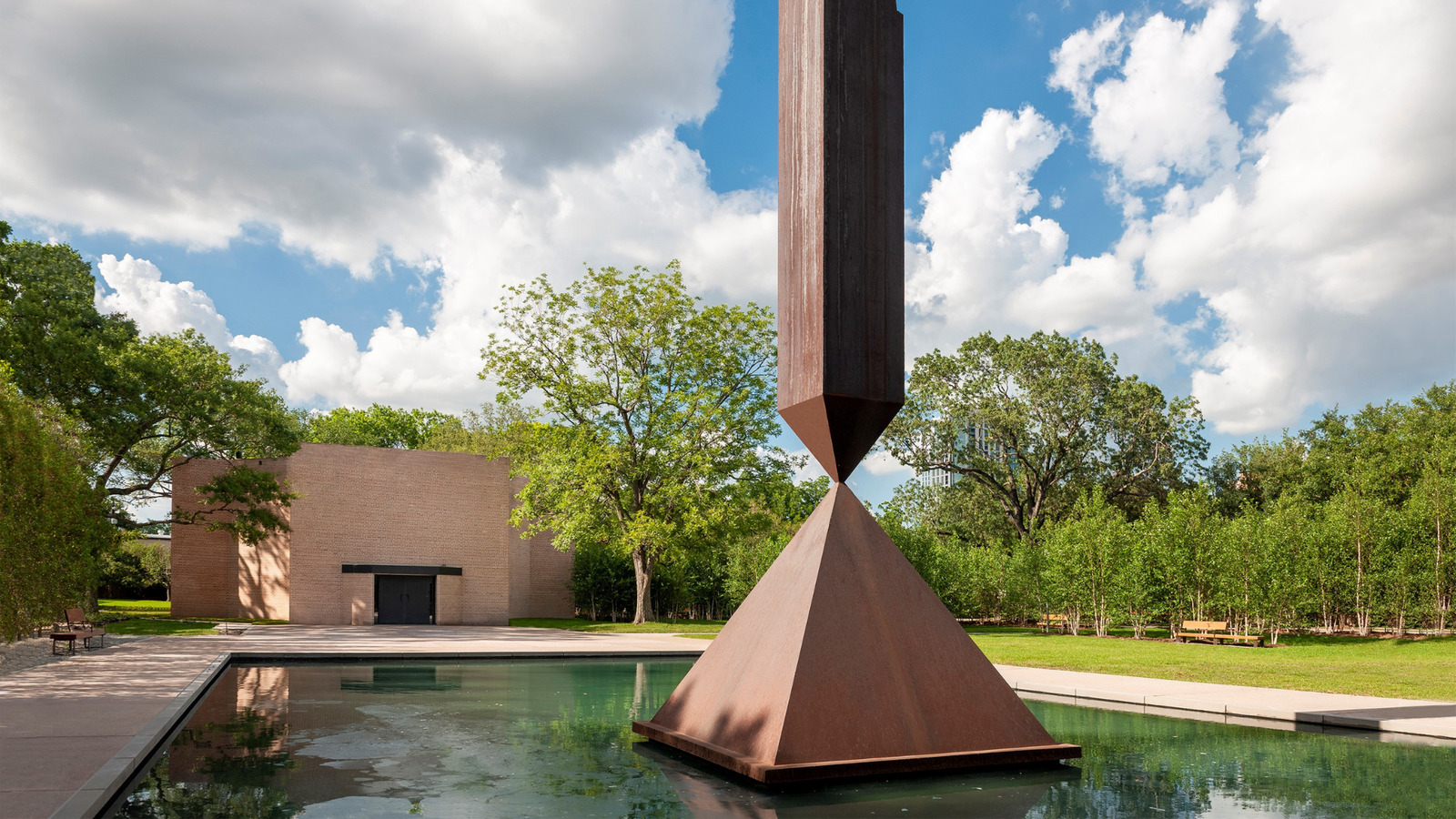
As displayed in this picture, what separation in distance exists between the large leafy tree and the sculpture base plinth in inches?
859

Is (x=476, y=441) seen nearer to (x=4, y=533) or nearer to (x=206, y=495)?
(x=206, y=495)

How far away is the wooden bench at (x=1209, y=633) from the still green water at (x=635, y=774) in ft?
47.2

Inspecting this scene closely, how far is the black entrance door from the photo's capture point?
1268 inches

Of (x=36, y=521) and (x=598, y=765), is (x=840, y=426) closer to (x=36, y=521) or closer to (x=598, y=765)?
(x=598, y=765)

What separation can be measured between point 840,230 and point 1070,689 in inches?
255

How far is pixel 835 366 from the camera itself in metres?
7.10

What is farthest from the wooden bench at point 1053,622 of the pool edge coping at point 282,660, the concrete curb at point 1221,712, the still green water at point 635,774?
the still green water at point 635,774

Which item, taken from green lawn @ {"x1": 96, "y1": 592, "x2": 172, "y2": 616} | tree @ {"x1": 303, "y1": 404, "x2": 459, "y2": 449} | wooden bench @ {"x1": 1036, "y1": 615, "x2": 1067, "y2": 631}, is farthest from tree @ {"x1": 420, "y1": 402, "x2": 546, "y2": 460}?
wooden bench @ {"x1": 1036, "y1": 615, "x2": 1067, "y2": 631}

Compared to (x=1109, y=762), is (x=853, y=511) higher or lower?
higher

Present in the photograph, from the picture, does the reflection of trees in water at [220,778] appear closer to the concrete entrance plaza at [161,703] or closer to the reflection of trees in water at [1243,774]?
the concrete entrance plaza at [161,703]

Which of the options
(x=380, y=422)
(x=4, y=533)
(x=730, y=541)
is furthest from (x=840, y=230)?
(x=380, y=422)

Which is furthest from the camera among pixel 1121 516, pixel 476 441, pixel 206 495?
pixel 476 441

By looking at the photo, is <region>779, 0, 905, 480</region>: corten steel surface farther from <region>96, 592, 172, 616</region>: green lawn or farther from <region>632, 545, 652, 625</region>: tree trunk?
<region>96, 592, 172, 616</region>: green lawn

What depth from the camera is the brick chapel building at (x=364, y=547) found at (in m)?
31.3
